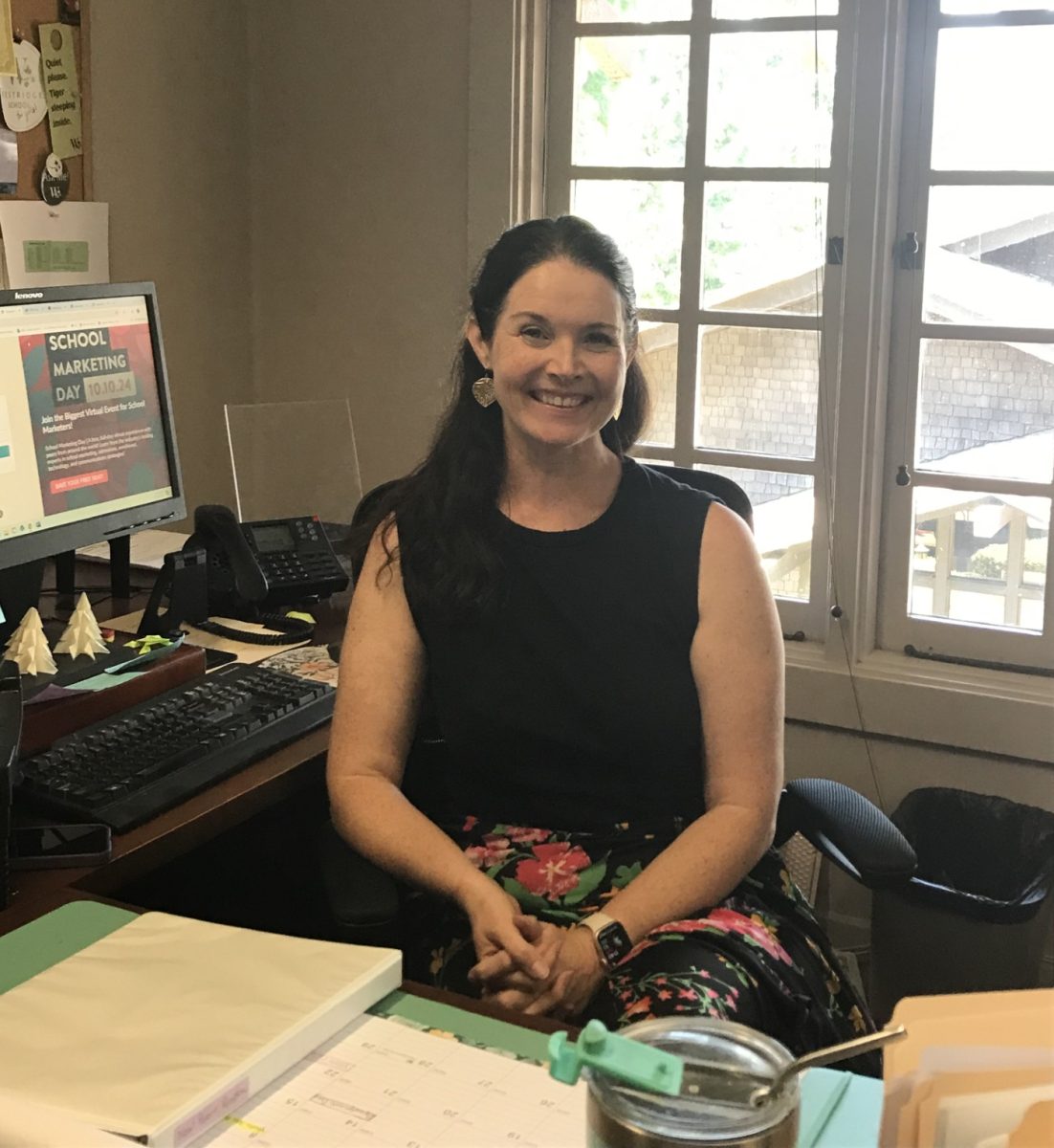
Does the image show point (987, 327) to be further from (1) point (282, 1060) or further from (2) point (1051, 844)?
(1) point (282, 1060)

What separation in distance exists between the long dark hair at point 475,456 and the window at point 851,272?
0.80 meters

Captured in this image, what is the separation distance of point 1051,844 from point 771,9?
5.14ft

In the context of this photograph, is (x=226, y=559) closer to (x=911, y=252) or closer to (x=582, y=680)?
(x=582, y=680)

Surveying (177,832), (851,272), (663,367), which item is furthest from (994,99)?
(177,832)

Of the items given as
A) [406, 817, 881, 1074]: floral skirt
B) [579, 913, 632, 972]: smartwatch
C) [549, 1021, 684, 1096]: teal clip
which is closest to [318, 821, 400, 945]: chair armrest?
[406, 817, 881, 1074]: floral skirt

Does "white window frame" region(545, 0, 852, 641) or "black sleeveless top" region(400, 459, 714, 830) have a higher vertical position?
"white window frame" region(545, 0, 852, 641)

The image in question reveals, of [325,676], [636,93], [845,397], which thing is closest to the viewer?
[325,676]

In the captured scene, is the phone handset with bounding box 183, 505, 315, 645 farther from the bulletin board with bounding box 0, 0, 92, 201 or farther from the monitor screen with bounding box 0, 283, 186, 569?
the bulletin board with bounding box 0, 0, 92, 201

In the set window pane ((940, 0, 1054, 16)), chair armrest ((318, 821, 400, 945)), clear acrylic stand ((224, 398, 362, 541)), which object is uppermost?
window pane ((940, 0, 1054, 16))

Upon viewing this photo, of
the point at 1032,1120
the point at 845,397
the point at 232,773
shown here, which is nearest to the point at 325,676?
the point at 232,773

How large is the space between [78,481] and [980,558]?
1.58 meters

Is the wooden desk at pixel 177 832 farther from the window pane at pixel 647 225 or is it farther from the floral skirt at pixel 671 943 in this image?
the window pane at pixel 647 225

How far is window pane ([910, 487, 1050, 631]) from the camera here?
7.97 feet

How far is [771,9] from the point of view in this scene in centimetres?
246
